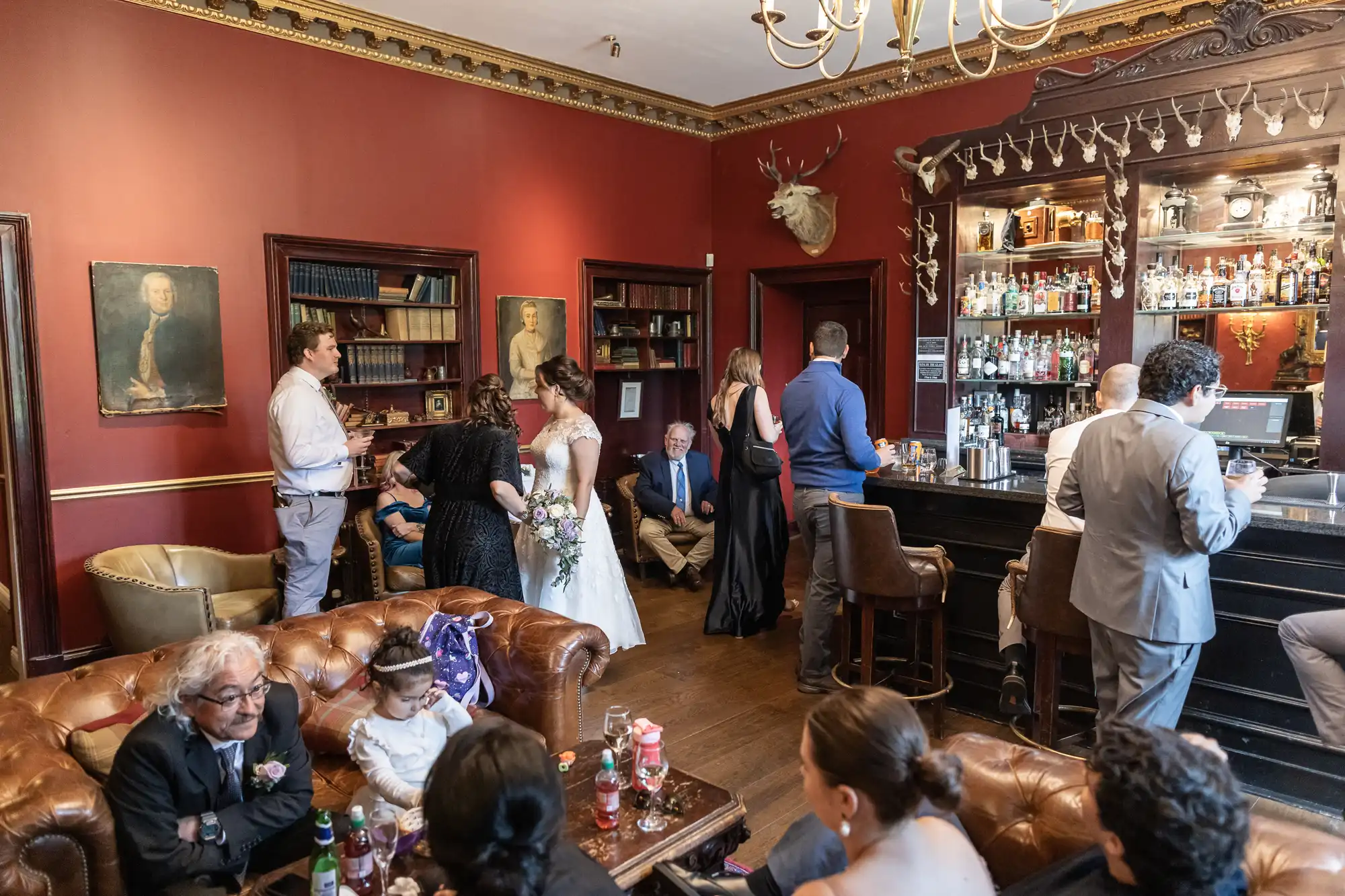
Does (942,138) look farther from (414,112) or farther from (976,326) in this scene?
(414,112)

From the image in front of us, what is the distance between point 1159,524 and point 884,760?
200 centimetres

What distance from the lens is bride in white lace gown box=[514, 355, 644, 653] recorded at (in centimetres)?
460

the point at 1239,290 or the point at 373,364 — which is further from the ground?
the point at 1239,290

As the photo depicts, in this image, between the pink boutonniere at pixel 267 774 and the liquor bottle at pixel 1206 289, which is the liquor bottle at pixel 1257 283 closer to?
the liquor bottle at pixel 1206 289

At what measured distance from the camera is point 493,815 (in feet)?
4.48

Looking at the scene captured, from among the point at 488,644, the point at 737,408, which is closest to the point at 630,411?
Answer: the point at 737,408

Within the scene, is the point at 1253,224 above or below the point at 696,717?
above

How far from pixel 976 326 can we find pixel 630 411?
3.00m

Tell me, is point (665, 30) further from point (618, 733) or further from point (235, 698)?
point (235, 698)

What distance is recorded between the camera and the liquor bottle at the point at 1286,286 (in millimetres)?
4930

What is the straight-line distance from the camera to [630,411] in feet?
25.7

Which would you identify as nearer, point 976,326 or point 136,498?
point 136,498

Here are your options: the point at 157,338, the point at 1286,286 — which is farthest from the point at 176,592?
the point at 1286,286

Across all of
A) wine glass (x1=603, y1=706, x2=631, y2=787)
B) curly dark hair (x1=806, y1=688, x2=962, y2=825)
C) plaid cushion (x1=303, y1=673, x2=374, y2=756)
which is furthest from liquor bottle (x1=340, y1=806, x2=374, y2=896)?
curly dark hair (x1=806, y1=688, x2=962, y2=825)
